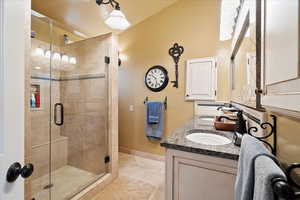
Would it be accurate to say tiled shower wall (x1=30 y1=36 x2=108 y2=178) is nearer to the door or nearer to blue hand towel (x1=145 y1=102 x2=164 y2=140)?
blue hand towel (x1=145 y1=102 x2=164 y2=140)

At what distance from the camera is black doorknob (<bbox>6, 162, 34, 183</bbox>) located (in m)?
0.58

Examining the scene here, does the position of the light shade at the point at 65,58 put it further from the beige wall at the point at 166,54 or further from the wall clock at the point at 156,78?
the wall clock at the point at 156,78

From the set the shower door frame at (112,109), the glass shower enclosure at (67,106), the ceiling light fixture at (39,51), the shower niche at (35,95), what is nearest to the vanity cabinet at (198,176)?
the shower door frame at (112,109)

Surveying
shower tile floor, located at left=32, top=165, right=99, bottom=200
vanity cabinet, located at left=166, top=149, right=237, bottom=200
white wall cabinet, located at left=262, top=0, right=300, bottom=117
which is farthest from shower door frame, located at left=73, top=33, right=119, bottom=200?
white wall cabinet, located at left=262, top=0, right=300, bottom=117

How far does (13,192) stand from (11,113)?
1.08 feet

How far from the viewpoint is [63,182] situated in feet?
6.57

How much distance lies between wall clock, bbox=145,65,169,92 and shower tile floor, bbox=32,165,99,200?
1.80 meters

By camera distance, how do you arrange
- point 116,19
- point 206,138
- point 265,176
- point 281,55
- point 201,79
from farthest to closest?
point 201,79 < point 116,19 < point 206,138 < point 281,55 < point 265,176

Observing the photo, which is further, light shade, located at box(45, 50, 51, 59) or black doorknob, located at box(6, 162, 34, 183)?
light shade, located at box(45, 50, 51, 59)

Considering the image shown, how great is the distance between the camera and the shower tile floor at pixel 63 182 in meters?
1.68

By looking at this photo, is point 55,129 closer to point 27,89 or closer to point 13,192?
point 27,89

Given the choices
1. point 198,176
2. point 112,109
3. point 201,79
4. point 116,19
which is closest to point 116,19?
point 116,19

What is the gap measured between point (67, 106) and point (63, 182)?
1.19m

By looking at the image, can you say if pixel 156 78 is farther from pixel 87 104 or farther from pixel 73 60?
pixel 73 60
